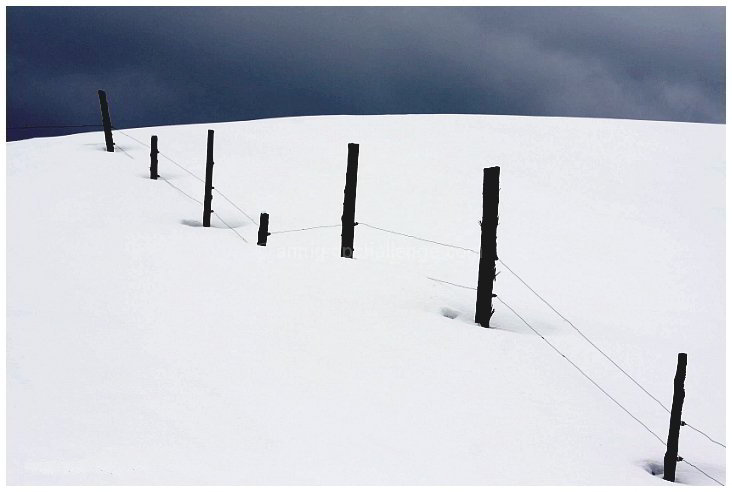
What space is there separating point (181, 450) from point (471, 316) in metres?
6.68

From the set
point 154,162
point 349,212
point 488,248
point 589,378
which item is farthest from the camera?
point 154,162

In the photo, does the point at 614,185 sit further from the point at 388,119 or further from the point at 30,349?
the point at 30,349

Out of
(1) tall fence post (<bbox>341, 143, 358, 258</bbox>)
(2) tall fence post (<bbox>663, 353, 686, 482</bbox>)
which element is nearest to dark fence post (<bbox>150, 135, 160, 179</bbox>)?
(1) tall fence post (<bbox>341, 143, 358, 258</bbox>)

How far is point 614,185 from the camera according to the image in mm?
23594

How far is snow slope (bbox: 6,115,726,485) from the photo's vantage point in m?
7.08

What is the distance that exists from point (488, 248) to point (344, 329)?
320 cm

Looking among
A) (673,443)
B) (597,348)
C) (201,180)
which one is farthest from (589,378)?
(201,180)

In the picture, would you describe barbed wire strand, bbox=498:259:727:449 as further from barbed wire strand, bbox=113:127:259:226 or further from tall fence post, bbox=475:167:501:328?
barbed wire strand, bbox=113:127:259:226

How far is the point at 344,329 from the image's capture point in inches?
407

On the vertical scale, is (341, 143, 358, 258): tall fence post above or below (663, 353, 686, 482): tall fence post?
above

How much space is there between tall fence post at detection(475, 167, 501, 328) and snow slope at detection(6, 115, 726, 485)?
1.63 feet

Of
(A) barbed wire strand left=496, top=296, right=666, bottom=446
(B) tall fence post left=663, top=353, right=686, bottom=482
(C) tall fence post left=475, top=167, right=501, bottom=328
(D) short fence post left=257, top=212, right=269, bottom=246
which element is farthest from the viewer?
(D) short fence post left=257, top=212, right=269, bottom=246

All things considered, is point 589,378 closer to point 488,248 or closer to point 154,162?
point 488,248
